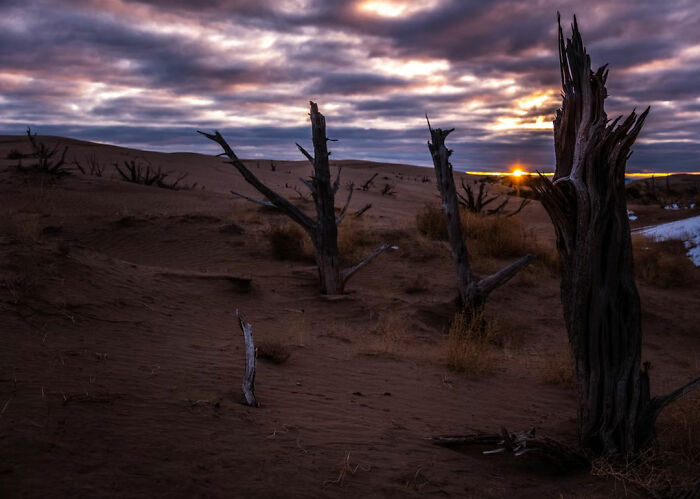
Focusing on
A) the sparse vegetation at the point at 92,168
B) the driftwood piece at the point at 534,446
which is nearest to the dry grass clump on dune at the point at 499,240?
the driftwood piece at the point at 534,446

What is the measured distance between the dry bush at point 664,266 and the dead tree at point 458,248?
442cm

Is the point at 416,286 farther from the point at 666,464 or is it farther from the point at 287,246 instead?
the point at 666,464

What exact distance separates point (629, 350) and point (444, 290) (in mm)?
6332

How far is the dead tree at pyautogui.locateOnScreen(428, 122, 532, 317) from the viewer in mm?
8242

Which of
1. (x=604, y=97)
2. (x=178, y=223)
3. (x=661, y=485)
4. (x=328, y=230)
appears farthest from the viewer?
(x=178, y=223)

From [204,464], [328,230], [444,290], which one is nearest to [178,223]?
[328,230]

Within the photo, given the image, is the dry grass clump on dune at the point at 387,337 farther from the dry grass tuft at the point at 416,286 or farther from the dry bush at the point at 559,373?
the dry bush at the point at 559,373

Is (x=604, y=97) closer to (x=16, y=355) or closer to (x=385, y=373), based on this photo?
(x=385, y=373)

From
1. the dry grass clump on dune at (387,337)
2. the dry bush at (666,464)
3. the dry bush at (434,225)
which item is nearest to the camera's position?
the dry bush at (666,464)

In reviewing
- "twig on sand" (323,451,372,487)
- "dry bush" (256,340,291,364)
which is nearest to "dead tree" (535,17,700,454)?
"twig on sand" (323,451,372,487)

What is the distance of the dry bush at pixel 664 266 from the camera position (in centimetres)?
1082

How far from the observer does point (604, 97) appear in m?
3.48

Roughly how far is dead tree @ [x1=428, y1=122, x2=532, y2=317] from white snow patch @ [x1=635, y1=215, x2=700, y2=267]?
631cm

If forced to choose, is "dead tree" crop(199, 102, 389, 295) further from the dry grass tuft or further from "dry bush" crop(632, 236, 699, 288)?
"dry bush" crop(632, 236, 699, 288)
